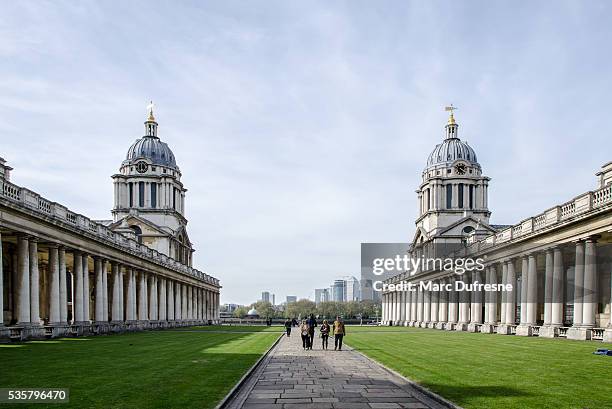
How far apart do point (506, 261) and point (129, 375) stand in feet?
147

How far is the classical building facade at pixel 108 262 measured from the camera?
1436 inches

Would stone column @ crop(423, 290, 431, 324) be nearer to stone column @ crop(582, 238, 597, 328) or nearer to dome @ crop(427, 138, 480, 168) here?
dome @ crop(427, 138, 480, 168)

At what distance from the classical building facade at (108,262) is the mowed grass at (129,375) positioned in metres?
11.2

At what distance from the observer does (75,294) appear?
149 ft

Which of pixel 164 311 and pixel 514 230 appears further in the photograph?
pixel 164 311

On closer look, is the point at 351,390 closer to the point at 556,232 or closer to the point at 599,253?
the point at 556,232

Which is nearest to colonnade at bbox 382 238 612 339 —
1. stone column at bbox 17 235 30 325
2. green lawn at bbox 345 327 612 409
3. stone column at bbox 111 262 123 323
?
green lawn at bbox 345 327 612 409

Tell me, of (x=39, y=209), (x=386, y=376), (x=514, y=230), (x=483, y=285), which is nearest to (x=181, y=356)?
(x=386, y=376)

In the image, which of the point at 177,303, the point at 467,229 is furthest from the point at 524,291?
the point at 177,303

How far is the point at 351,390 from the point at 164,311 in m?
63.5

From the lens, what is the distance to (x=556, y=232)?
43031mm

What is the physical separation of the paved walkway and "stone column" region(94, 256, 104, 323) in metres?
31.1

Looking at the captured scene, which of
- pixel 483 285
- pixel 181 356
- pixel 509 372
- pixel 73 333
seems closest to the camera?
pixel 509 372

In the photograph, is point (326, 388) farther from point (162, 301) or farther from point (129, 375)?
point (162, 301)
